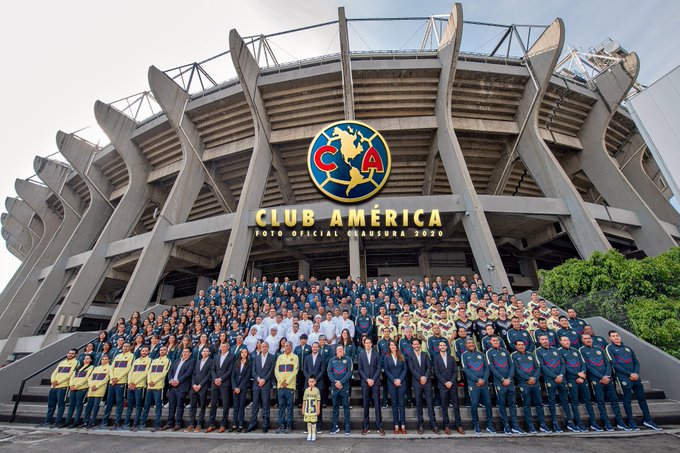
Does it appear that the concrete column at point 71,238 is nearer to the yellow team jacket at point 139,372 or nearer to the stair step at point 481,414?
the yellow team jacket at point 139,372

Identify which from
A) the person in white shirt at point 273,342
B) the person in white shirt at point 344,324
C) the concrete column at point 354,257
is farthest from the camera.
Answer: the concrete column at point 354,257

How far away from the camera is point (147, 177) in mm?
20203

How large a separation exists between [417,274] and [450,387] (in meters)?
17.2

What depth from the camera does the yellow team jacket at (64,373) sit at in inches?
242

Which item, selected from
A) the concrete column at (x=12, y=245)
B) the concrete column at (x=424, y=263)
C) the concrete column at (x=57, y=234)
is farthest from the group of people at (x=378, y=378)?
the concrete column at (x=12, y=245)

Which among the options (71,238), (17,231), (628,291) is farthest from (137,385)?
(17,231)

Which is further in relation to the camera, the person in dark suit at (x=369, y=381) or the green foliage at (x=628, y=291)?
the green foliage at (x=628, y=291)

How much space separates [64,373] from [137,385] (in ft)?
6.25

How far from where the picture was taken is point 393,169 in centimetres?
1912

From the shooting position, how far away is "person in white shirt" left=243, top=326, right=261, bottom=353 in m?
6.99

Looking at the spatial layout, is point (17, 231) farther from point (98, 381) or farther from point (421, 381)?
point (421, 381)

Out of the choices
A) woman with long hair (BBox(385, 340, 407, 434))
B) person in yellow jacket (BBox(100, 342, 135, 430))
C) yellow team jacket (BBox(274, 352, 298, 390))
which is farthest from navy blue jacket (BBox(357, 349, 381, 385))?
person in yellow jacket (BBox(100, 342, 135, 430))

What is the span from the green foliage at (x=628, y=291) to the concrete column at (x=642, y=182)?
15394mm

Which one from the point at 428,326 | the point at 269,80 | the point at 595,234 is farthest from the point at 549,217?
the point at 269,80
